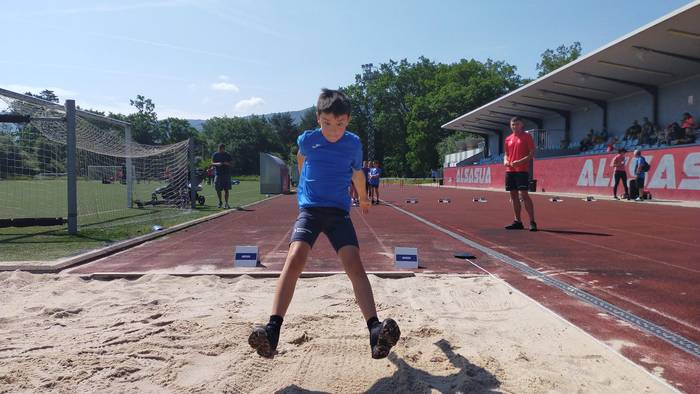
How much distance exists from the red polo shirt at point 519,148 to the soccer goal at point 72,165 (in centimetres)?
804

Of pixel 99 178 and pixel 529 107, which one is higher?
pixel 529 107

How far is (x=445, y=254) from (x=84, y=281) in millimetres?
4465

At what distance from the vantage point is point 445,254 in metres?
7.27

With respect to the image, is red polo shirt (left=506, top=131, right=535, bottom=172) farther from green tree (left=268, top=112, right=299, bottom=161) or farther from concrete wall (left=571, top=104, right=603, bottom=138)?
green tree (left=268, top=112, right=299, bottom=161)

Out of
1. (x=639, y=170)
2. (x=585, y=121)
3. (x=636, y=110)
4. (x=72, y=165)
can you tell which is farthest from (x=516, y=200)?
(x=585, y=121)

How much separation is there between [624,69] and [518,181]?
20.0 meters

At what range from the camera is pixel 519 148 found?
31.4ft

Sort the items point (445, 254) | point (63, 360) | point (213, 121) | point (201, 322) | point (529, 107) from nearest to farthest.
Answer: point (63, 360) → point (201, 322) → point (445, 254) → point (529, 107) → point (213, 121)

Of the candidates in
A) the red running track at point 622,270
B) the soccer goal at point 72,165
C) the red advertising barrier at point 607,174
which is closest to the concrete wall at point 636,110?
the red advertising barrier at point 607,174

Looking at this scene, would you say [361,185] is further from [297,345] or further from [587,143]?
[587,143]

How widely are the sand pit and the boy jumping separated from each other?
0.36m

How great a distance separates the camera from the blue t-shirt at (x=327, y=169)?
11.4 feet

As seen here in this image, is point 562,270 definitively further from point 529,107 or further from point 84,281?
point 529,107

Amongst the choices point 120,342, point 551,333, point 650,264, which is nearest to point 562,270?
point 650,264
